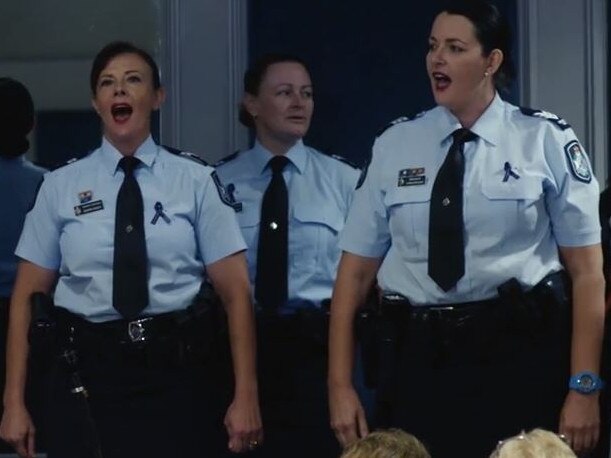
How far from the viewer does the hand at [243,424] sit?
14.2ft

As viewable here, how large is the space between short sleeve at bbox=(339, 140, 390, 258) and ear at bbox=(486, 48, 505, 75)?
362mm

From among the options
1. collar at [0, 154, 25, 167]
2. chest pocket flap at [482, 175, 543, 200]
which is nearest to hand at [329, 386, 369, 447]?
chest pocket flap at [482, 175, 543, 200]

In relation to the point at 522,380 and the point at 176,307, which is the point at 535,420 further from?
the point at 176,307

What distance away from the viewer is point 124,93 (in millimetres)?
4457

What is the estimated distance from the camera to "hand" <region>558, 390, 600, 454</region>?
3.91 m

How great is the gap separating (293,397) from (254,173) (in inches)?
28.5

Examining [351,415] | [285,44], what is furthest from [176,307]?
[285,44]

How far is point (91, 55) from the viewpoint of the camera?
5445 millimetres

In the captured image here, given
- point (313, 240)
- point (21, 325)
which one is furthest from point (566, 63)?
point (21, 325)

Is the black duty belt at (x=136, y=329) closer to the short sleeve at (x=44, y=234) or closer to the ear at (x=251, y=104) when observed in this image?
the short sleeve at (x=44, y=234)

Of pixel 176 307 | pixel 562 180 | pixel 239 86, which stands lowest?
pixel 176 307

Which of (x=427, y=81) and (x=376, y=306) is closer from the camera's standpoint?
(x=376, y=306)

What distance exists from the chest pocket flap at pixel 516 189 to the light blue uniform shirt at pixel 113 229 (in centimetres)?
79

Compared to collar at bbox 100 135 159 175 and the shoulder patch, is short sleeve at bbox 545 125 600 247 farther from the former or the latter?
collar at bbox 100 135 159 175
